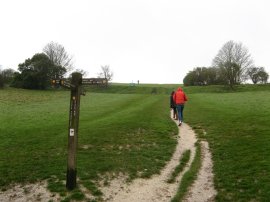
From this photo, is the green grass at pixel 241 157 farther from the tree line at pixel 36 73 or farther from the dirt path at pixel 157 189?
the tree line at pixel 36 73

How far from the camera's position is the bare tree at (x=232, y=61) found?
338 feet

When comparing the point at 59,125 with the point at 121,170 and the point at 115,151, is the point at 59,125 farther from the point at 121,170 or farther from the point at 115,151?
the point at 121,170

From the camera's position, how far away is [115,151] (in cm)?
1636

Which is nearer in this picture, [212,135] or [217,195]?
[217,195]

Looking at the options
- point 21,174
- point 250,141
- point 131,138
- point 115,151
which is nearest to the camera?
point 21,174

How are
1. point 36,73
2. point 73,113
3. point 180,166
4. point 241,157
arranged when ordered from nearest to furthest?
point 73,113 → point 180,166 → point 241,157 → point 36,73

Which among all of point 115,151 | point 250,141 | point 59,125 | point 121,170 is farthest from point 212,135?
point 59,125

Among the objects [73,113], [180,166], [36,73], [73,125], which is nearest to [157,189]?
[180,166]

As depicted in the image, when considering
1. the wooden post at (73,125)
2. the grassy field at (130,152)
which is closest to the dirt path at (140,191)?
the grassy field at (130,152)

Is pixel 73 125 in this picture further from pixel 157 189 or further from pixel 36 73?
pixel 36 73

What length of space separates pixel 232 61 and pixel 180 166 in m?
97.0

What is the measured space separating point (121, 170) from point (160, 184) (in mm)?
1945

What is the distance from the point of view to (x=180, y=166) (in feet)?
46.0

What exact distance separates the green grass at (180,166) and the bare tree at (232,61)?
90938 mm
